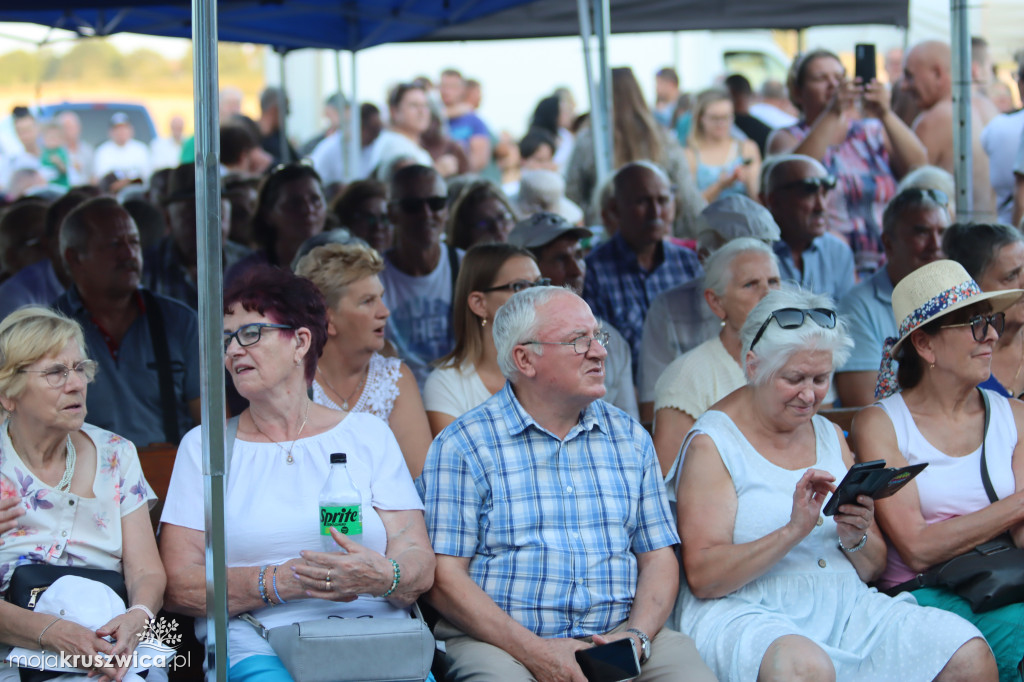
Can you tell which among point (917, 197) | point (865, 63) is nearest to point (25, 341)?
point (917, 197)

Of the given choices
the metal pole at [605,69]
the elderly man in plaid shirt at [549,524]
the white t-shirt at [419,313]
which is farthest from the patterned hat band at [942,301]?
the metal pole at [605,69]

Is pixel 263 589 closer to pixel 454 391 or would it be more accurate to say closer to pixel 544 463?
pixel 544 463

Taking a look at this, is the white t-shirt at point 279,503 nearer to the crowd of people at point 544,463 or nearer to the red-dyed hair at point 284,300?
the crowd of people at point 544,463

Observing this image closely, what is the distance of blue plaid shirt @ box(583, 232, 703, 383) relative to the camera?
5.34 meters

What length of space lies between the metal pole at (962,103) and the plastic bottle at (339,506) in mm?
3176

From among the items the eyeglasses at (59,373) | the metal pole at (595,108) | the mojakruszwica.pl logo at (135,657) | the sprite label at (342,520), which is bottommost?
the mojakruszwica.pl logo at (135,657)

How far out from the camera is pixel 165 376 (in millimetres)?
4477

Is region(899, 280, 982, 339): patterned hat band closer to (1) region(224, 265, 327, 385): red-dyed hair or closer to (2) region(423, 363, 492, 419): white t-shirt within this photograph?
(2) region(423, 363, 492, 419): white t-shirt

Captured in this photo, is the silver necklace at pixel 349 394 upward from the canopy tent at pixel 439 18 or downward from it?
downward

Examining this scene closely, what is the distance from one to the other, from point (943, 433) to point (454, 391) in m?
1.60

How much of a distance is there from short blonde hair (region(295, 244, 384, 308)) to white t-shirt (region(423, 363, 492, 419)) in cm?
44

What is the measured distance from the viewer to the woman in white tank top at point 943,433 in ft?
10.8

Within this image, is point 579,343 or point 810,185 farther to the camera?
point 810,185

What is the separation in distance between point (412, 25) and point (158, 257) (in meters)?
3.16
